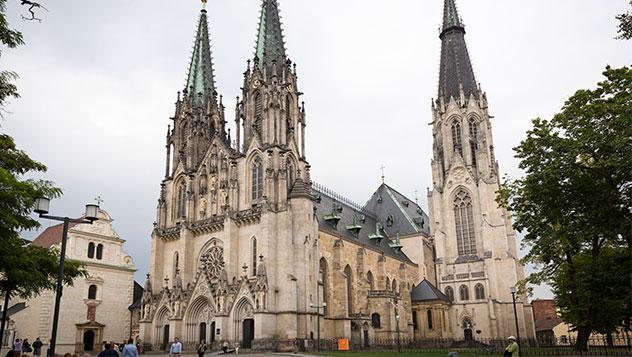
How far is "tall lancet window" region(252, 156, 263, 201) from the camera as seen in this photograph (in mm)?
46438

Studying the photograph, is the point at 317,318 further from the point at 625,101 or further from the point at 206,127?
the point at 625,101

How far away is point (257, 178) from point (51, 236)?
23.9 metres

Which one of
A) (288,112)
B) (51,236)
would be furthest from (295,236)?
(51,236)

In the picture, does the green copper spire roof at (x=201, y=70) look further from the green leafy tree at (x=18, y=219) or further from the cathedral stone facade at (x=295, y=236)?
the green leafy tree at (x=18, y=219)

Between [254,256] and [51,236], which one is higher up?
[51,236]

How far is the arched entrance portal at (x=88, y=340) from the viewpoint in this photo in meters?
50.6

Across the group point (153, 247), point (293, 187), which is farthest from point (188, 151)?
point (293, 187)

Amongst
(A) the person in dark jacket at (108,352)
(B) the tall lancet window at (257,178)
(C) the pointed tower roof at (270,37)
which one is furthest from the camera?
(C) the pointed tower roof at (270,37)

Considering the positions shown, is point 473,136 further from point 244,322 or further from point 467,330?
point 244,322

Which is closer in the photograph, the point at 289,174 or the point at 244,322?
the point at 244,322

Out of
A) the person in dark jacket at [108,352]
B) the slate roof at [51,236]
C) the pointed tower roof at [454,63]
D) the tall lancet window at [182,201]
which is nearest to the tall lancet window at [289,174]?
the tall lancet window at [182,201]

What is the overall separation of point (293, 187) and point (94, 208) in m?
29.1

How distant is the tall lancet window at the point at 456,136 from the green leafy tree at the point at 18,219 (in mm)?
53789

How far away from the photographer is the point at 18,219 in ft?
60.5
